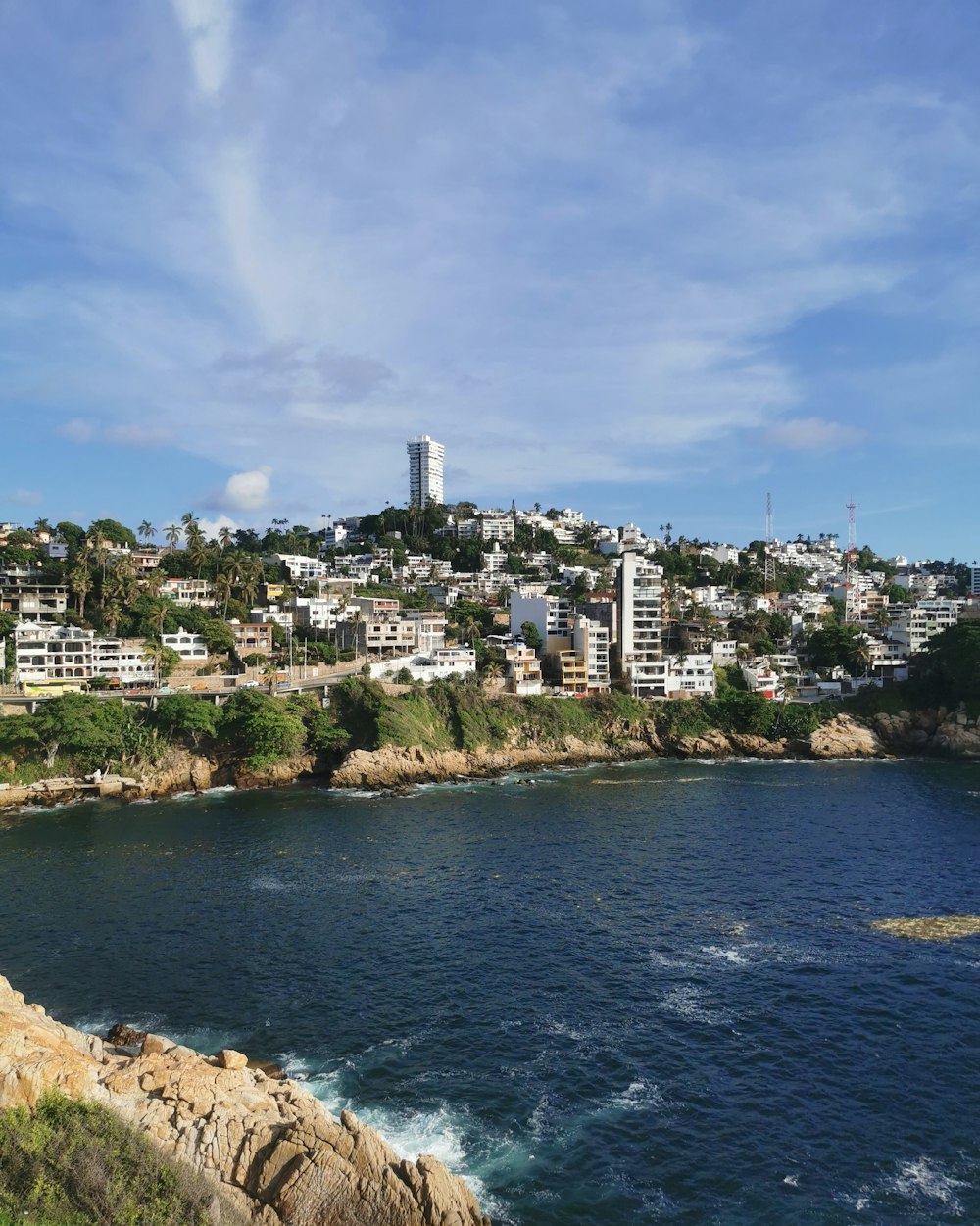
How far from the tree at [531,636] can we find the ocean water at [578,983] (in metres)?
42.8

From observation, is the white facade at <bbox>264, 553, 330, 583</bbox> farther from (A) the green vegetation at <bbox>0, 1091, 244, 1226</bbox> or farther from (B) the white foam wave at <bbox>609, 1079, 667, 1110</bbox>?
(A) the green vegetation at <bbox>0, 1091, 244, 1226</bbox>

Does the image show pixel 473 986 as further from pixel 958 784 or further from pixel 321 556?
pixel 321 556

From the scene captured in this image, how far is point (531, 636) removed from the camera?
98.4 metres

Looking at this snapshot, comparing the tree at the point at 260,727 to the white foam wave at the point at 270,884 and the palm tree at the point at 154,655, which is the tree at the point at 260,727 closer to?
the palm tree at the point at 154,655

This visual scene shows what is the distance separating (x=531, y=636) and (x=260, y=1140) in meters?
81.2

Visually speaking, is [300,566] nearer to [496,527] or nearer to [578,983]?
[496,527]

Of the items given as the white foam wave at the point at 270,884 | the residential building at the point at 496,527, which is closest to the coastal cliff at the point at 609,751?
the white foam wave at the point at 270,884

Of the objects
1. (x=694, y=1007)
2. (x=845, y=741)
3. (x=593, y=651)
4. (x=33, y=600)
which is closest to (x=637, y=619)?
(x=593, y=651)

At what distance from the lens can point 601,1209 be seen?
19234 mm

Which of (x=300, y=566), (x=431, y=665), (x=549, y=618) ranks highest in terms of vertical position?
(x=300, y=566)

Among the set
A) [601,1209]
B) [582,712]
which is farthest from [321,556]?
[601,1209]

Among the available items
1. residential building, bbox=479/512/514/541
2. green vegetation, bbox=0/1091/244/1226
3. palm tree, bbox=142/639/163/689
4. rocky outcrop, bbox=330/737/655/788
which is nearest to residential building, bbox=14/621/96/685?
palm tree, bbox=142/639/163/689

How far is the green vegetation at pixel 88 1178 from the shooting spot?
16188mm

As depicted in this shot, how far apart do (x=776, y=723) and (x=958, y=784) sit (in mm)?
20369
